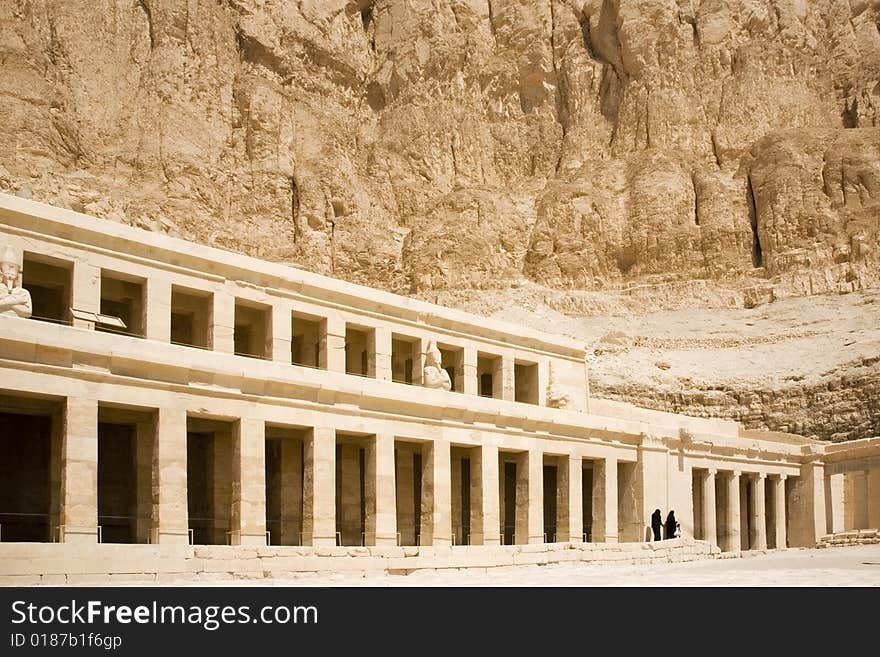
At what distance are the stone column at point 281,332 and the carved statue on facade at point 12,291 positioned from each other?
7.34 metres

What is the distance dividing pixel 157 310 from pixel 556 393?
547 inches

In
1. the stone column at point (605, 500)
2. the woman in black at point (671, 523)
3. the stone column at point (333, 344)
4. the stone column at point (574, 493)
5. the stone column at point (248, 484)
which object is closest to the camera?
the stone column at point (248, 484)

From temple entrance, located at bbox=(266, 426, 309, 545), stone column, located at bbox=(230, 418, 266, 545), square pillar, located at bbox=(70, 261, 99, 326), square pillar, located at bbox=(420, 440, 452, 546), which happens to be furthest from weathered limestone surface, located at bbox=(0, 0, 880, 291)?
stone column, located at bbox=(230, 418, 266, 545)

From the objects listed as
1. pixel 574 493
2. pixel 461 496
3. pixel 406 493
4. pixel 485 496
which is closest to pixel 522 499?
pixel 485 496

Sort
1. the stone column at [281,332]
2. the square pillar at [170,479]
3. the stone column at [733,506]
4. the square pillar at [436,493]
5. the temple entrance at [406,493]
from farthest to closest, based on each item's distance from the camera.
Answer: the stone column at [733,506], the temple entrance at [406,493], the stone column at [281,332], the square pillar at [436,493], the square pillar at [170,479]

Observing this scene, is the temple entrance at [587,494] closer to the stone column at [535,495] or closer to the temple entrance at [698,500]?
the temple entrance at [698,500]

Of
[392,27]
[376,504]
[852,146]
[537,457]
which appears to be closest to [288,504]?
[376,504]

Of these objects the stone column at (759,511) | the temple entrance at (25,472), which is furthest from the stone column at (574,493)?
the temple entrance at (25,472)

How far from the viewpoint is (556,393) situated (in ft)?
128

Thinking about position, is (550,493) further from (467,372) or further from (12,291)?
(12,291)

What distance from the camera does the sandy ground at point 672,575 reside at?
69.7 ft

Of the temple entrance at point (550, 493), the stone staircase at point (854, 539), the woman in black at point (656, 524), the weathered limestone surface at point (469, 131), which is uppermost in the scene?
the weathered limestone surface at point (469, 131)

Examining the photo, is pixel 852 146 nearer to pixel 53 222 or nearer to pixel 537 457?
pixel 537 457

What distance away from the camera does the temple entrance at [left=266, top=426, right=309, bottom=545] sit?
100ft
